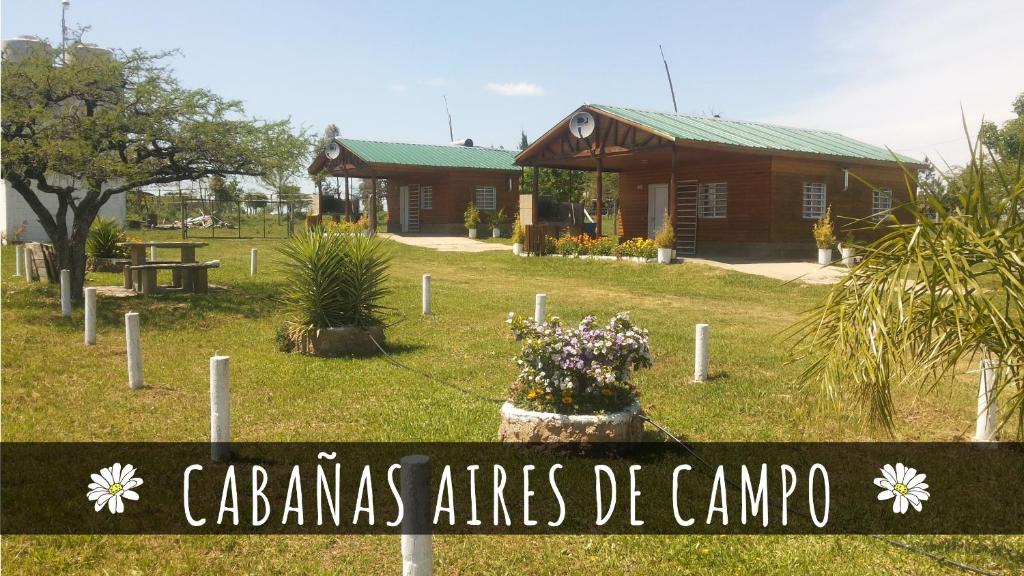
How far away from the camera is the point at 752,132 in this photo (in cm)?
2661

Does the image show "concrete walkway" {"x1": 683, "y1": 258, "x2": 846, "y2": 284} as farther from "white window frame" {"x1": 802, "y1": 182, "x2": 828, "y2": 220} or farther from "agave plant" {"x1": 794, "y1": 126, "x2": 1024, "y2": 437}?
"agave plant" {"x1": 794, "y1": 126, "x2": 1024, "y2": 437}

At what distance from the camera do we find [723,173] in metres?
24.9

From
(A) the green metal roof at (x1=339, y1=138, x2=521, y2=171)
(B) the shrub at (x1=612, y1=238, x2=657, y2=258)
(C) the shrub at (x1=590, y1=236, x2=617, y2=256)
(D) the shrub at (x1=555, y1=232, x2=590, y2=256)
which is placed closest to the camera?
(B) the shrub at (x1=612, y1=238, x2=657, y2=258)

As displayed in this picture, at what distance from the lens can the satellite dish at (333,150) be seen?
33719mm

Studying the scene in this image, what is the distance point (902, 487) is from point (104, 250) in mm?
20825

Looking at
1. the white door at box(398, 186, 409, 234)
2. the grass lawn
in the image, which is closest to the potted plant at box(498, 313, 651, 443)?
the grass lawn

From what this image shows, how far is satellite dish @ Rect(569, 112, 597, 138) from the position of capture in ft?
77.3

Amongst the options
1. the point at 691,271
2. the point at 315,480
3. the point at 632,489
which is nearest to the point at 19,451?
the point at 315,480

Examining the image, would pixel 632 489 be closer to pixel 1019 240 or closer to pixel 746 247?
pixel 1019 240

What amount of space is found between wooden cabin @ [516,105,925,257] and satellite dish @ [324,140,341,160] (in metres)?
10.8

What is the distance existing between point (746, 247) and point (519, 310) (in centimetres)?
Answer: 1252

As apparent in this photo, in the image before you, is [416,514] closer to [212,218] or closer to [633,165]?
[633,165]

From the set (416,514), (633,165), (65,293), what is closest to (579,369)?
(416,514)

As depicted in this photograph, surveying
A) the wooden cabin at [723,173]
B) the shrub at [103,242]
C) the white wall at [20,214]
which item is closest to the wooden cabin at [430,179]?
the wooden cabin at [723,173]
